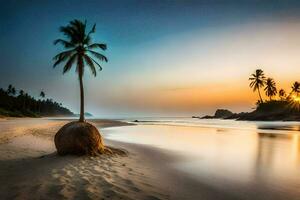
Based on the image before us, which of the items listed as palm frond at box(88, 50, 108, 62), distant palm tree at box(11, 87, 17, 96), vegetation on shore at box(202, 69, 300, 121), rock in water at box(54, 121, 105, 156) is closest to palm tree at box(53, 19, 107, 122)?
palm frond at box(88, 50, 108, 62)

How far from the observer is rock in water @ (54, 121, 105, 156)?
10.5m

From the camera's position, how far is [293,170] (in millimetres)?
10664

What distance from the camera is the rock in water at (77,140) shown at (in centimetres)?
1048

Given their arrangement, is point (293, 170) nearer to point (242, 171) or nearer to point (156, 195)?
point (242, 171)

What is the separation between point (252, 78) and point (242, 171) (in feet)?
277

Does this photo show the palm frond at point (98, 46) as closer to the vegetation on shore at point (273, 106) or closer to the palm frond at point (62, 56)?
the palm frond at point (62, 56)

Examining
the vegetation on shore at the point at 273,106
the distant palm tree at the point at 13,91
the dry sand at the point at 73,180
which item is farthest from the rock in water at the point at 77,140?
the distant palm tree at the point at 13,91

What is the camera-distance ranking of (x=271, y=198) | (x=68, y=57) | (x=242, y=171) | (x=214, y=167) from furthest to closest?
(x=68, y=57) → (x=214, y=167) → (x=242, y=171) → (x=271, y=198)

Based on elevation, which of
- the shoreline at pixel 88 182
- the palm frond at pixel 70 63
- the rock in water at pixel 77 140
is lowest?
the shoreline at pixel 88 182

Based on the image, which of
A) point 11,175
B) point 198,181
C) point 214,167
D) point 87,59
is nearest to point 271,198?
point 198,181

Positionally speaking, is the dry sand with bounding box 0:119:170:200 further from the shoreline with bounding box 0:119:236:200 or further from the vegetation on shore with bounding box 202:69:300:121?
the vegetation on shore with bounding box 202:69:300:121

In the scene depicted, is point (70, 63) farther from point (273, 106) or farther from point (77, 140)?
point (273, 106)

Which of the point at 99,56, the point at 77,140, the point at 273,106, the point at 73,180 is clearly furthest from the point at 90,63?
the point at 273,106

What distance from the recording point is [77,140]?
34.5ft
